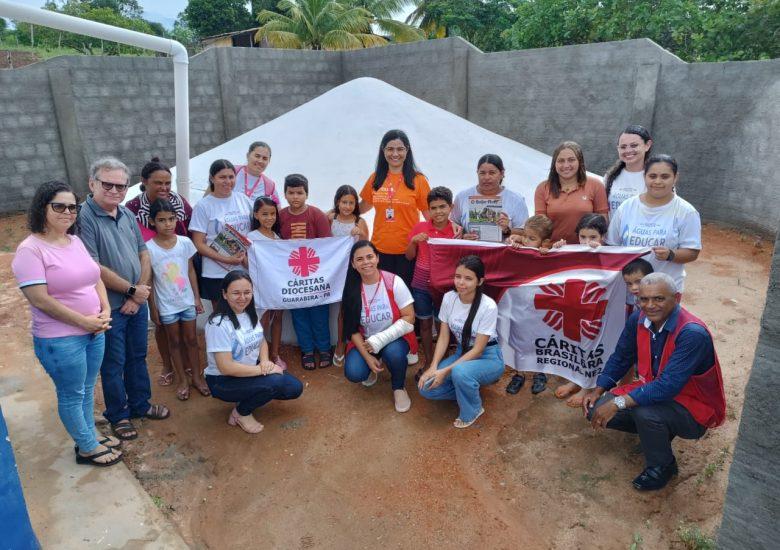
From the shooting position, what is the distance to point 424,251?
406 cm

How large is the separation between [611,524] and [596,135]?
25.0ft

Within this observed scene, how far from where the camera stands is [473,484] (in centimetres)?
316

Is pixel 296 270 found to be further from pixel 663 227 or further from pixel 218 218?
pixel 663 227

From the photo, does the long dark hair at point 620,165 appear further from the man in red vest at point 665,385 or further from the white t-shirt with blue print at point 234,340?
the white t-shirt with blue print at point 234,340

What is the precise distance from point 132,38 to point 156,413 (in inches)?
113

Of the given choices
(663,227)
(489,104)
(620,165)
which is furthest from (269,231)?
(489,104)

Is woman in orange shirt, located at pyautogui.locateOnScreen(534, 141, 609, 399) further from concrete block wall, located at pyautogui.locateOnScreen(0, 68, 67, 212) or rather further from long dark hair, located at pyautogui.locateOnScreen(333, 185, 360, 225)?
concrete block wall, located at pyautogui.locateOnScreen(0, 68, 67, 212)

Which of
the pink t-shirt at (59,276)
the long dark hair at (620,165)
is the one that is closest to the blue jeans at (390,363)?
the pink t-shirt at (59,276)

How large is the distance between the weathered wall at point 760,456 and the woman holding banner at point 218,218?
3.24m

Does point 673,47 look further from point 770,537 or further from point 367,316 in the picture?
point 770,537

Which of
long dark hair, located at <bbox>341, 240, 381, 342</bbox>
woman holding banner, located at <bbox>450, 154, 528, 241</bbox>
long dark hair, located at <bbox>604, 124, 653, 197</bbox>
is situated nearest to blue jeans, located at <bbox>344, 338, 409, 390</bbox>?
long dark hair, located at <bbox>341, 240, 381, 342</bbox>

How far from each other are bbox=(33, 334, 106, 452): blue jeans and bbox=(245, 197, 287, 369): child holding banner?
4.50 ft

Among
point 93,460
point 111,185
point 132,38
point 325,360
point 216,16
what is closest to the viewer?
point 111,185

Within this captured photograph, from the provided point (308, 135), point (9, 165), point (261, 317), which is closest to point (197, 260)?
point (261, 317)
